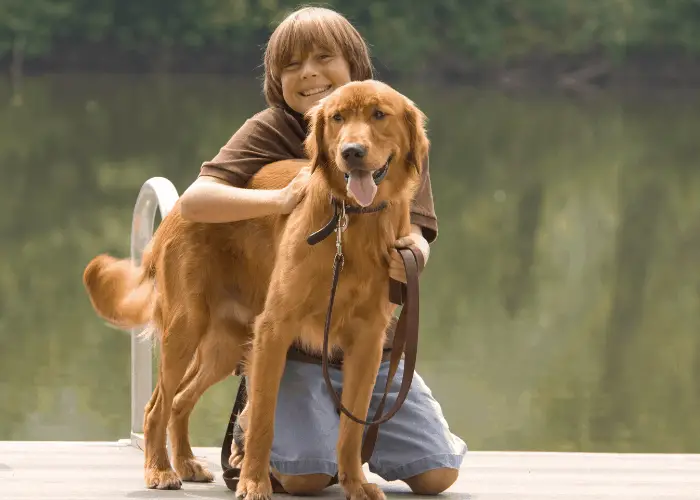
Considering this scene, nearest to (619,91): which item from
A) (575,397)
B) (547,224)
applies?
(547,224)

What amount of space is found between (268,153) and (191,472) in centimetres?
89

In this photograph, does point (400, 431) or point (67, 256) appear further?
point (67, 256)

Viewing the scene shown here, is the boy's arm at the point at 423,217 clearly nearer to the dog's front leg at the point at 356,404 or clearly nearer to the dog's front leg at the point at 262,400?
the dog's front leg at the point at 356,404

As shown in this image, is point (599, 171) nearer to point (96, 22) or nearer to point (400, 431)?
point (400, 431)

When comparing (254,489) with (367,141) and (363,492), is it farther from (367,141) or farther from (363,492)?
(367,141)

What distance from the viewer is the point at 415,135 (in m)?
3.37

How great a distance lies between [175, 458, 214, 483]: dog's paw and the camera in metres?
3.86

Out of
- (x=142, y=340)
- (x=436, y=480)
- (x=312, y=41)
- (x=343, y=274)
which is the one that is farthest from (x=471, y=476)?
(x=312, y=41)

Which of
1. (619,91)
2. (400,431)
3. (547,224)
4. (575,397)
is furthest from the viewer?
(619,91)

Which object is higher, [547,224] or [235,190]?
[235,190]

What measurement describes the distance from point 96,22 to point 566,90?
15.4 meters

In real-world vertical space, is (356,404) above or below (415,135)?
below

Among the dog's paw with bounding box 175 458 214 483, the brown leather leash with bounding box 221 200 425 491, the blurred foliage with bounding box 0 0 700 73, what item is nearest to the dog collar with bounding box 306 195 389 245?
the brown leather leash with bounding box 221 200 425 491

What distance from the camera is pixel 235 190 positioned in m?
3.64
